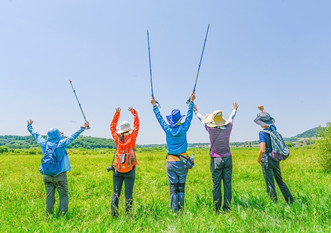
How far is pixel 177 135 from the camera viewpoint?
512 centimetres

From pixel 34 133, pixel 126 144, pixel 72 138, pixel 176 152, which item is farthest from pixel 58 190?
pixel 176 152

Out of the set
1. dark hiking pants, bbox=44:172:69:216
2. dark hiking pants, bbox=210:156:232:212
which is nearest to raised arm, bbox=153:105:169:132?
dark hiking pants, bbox=210:156:232:212

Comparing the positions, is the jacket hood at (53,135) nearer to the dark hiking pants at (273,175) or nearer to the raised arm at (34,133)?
the raised arm at (34,133)

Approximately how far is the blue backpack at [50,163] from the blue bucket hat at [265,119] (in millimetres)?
5204

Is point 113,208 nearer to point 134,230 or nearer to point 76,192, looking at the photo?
point 134,230

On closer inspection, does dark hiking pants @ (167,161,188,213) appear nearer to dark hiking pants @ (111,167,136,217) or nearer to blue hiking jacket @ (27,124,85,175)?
dark hiking pants @ (111,167,136,217)

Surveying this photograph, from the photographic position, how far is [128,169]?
503cm

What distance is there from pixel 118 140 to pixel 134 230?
2.09 meters

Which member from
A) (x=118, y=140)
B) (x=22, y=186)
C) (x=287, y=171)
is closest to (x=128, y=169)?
(x=118, y=140)

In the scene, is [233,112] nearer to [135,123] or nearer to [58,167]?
[135,123]

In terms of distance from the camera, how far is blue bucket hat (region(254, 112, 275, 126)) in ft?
18.7

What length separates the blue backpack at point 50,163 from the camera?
4953 millimetres

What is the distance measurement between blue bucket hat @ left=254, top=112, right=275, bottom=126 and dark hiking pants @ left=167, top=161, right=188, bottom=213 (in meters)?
2.44

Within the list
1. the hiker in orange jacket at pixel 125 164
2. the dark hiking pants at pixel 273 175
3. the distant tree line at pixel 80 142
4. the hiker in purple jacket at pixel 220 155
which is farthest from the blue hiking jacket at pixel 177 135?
the distant tree line at pixel 80 142
